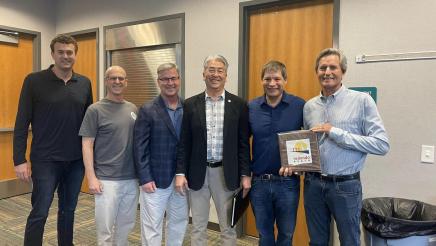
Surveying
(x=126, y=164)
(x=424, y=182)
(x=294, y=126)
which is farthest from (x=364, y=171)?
(x=126, y=164)

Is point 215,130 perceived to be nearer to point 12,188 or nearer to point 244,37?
point 244,37

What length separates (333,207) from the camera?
72.8 inches

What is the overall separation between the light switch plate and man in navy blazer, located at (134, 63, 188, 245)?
5.42 ft

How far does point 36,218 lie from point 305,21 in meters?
2.54

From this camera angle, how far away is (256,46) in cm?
316

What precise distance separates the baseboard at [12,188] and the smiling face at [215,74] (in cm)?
358

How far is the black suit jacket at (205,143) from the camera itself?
2.06m

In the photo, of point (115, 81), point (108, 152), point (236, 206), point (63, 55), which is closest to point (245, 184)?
point (236, 206)

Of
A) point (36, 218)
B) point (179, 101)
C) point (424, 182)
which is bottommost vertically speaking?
point (36, 218)

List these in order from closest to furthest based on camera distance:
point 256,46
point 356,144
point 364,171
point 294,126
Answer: point 356,144, point 294,126, point 364,171, point 256,46

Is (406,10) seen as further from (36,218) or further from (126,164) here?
(36,218)

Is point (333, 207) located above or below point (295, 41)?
below

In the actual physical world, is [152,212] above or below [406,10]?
below

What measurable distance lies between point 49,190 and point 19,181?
2.66 m
